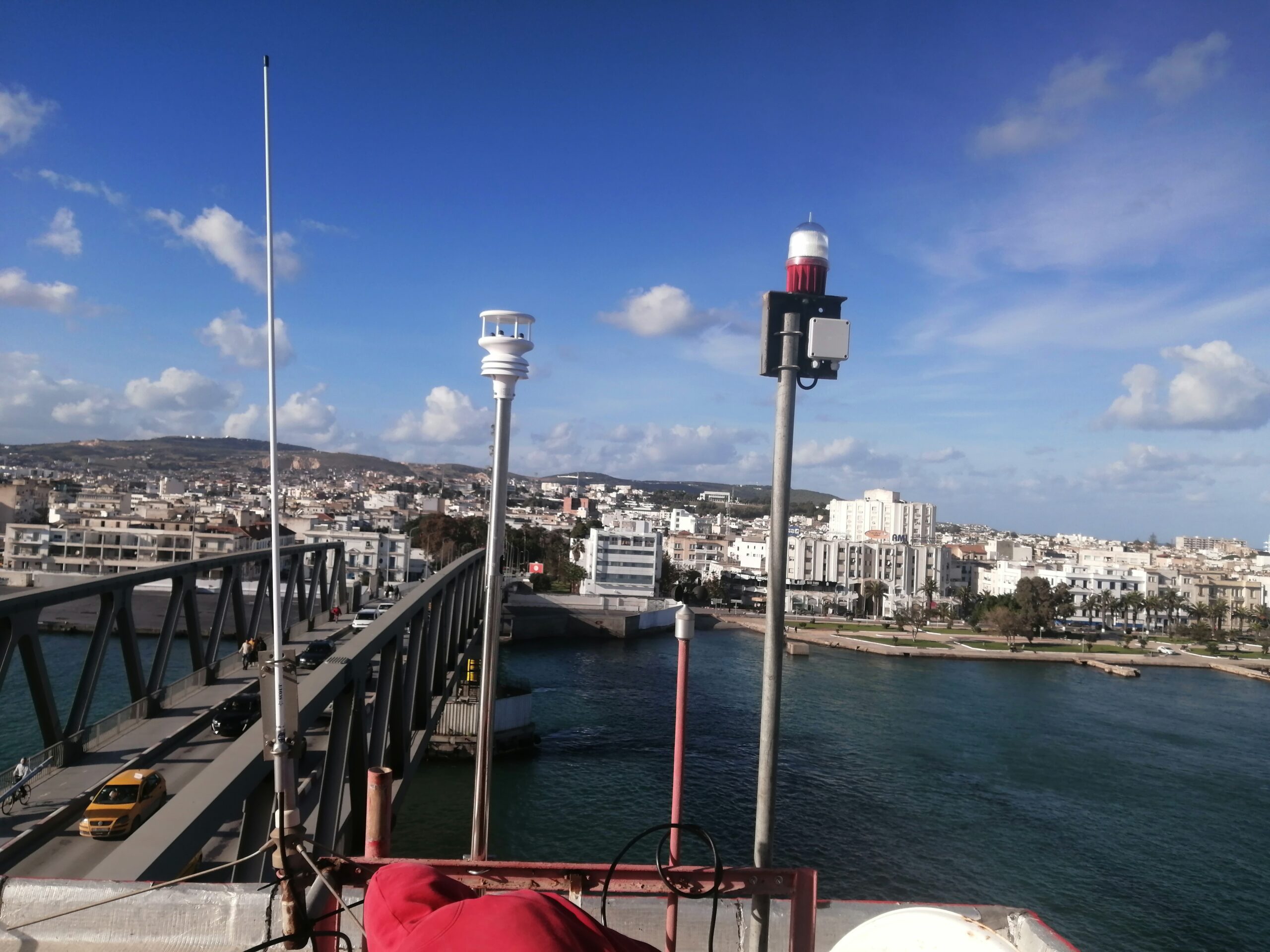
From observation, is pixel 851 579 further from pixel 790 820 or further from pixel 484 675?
pixel 484 675

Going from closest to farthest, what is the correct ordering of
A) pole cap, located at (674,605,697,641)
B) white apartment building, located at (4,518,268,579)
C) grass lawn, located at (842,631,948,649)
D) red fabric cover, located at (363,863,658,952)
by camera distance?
1. red fabric cover, located at (363,863,658,952)
2. pole cap, located at (674,605,697,641)
3. white apartment building, located at (4,518,268,579)
4. grass lawn, located at (842,631,948,649)

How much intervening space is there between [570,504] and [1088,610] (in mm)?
59929

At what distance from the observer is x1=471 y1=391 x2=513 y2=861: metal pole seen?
335cm

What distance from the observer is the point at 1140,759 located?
20.5 m

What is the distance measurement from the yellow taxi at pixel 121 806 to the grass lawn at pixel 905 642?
116ft

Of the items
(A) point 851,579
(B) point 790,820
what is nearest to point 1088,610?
(A) point 851,579

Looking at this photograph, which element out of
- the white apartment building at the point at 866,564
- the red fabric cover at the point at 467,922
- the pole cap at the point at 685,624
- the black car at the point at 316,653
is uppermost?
the pole cap at the point at 685,624

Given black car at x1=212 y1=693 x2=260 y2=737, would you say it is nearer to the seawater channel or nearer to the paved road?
the paved road

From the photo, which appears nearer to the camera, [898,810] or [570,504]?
[898,810]

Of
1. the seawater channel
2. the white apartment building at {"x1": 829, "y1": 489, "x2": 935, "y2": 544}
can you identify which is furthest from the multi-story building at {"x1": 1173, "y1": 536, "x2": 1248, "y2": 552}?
the seawater channel

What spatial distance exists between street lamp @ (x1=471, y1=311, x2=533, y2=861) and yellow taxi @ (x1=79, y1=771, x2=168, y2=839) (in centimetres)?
412

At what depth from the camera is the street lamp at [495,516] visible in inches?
133

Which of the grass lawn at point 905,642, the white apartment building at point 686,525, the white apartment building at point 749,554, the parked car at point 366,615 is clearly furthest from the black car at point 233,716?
the white apartment building at point 686,525

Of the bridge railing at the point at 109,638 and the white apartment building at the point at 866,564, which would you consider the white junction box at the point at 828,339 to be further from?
the white apartment building at the point at 866,564
